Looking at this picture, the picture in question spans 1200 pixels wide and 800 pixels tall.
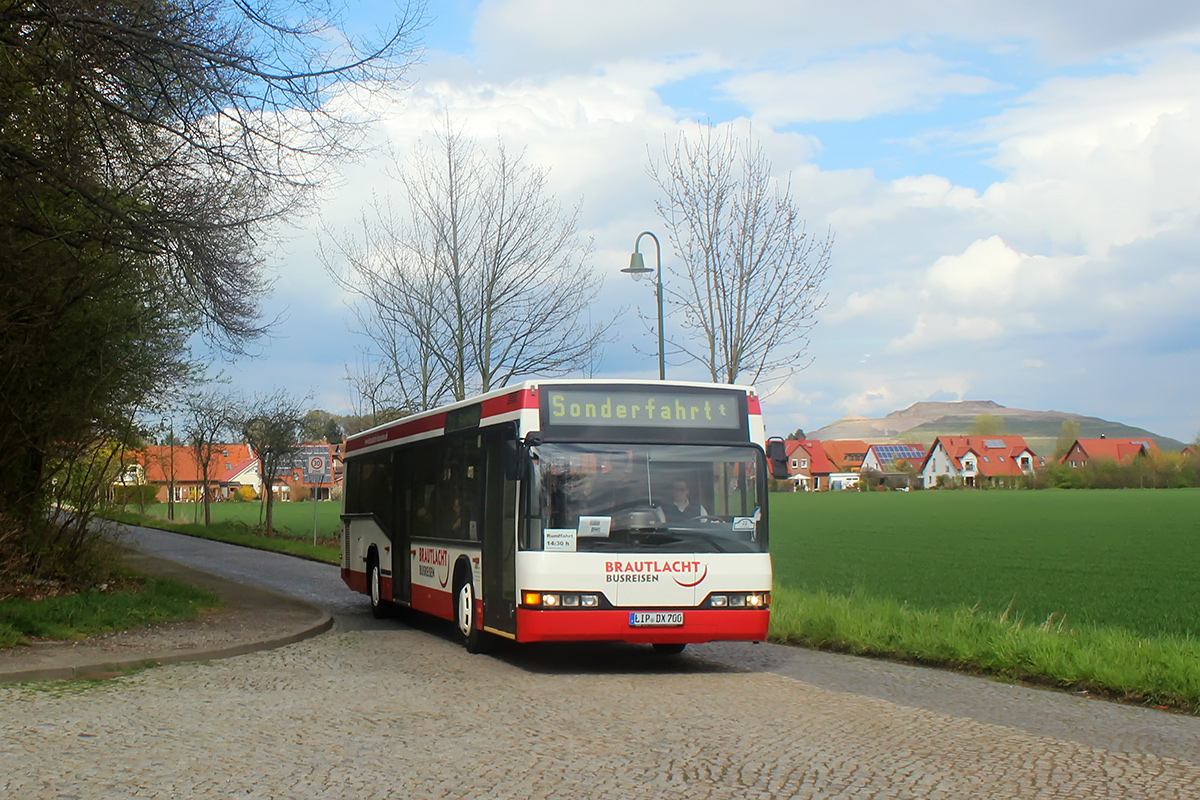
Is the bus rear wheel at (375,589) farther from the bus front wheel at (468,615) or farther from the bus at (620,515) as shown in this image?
the bus at (620,515)

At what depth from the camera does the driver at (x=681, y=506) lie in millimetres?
11391

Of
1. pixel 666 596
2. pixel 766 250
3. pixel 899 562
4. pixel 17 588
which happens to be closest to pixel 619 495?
pixel 666 596

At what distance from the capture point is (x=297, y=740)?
757cm

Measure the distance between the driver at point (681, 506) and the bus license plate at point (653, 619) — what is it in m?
0.91

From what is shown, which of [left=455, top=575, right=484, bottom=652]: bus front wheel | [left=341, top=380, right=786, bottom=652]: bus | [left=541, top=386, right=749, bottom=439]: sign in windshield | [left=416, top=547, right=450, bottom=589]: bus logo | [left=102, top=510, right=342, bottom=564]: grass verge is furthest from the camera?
[left=102, top=510, right=342, bottom=564]: grass verge

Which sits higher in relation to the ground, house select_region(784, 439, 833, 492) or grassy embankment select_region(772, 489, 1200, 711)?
house select_region(784, 439, 833, 492)

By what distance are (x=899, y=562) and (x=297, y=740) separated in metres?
26.6

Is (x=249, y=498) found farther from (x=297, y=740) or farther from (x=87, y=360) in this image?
(x=297, y=740)

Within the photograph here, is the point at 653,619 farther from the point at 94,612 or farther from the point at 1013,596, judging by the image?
the point at 1013,596

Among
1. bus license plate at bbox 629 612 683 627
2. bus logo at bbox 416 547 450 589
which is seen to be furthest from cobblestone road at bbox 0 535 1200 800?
bus logo at bbox 416 547 450 589

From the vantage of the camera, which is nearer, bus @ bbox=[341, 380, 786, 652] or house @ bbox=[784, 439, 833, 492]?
bus @ bbox=[341, 380, 786, 652]

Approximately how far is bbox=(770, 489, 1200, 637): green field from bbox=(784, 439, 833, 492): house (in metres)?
128

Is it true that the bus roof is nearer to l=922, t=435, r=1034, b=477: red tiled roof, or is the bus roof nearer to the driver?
the driver

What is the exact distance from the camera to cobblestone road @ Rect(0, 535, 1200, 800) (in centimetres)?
634
